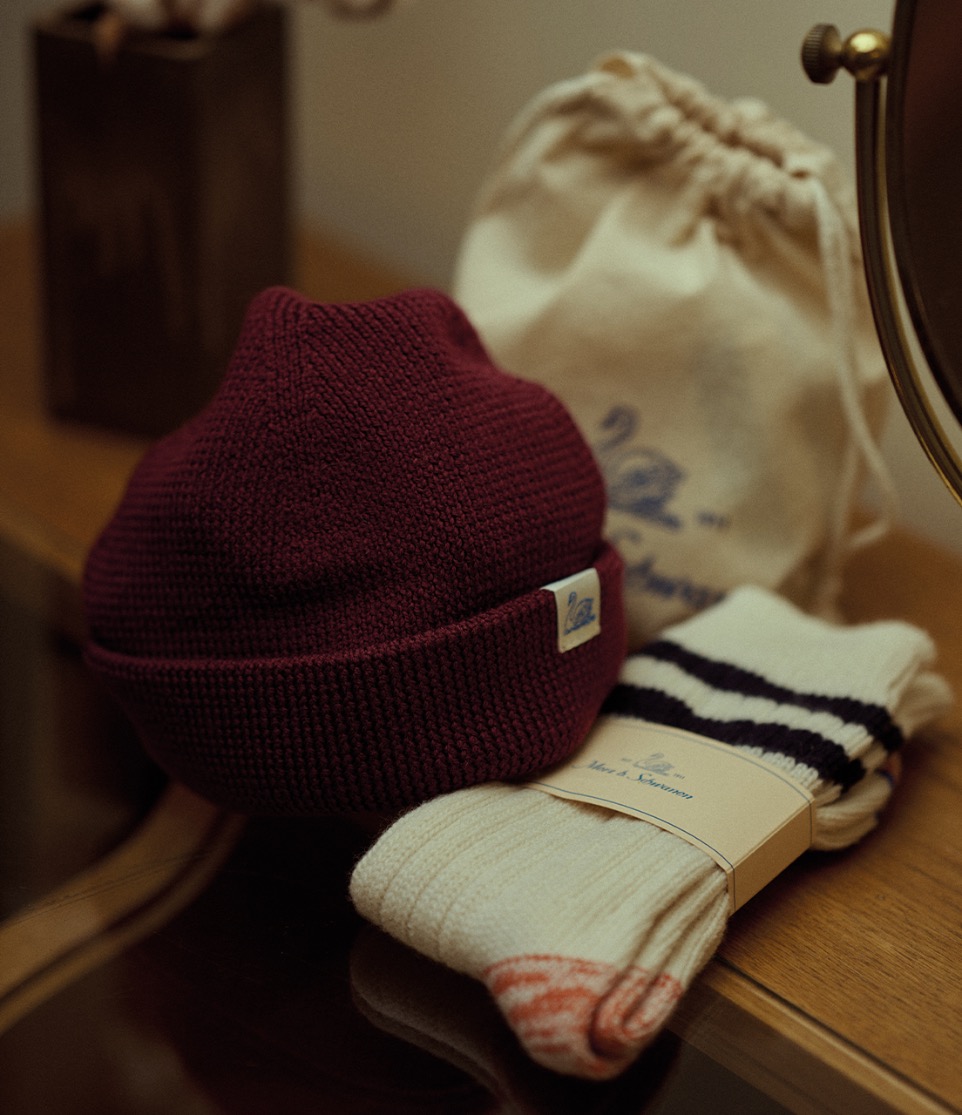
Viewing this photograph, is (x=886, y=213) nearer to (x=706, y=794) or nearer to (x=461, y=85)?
(x=706, y=794)

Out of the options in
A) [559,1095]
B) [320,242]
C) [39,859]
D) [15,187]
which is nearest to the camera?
[559,1095]

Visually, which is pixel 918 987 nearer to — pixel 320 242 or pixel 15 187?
pixel 320 242

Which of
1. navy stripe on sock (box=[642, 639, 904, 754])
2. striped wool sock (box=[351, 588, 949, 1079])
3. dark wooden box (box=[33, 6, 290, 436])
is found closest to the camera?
striped wool sock (box=[351, 588, 949, 1079])

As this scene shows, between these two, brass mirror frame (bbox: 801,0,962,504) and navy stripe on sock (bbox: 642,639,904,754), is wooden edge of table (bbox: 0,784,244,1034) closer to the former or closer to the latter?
navy stripe on sock (bbox: 642,639,904,754)

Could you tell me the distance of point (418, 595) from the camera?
421 millimetres

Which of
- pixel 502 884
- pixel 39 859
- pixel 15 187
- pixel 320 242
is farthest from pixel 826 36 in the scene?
pixel 15 187

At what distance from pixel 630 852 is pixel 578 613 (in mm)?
87

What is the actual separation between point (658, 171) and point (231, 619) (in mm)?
304

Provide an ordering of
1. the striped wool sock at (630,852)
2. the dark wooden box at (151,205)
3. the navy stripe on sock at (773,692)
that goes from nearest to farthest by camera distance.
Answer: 1. the striped wool sock at (630,852)
2. the navy stripe on sock at (773,692)
3. the dark wooden box at (151,205)

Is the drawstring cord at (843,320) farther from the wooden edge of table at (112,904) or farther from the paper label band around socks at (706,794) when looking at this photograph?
the wooden edge of table at (112,904)

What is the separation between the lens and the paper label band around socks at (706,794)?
0.42m

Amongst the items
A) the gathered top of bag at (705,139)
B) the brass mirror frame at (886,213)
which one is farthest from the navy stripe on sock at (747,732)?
the gathered top of bag at (705,139)

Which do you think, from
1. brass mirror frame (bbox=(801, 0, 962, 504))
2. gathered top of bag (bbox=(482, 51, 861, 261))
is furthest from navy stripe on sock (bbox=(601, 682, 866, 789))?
gathered top of bag (bbox=(482, 51, 861, 261))

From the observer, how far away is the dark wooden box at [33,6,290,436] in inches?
26.0
